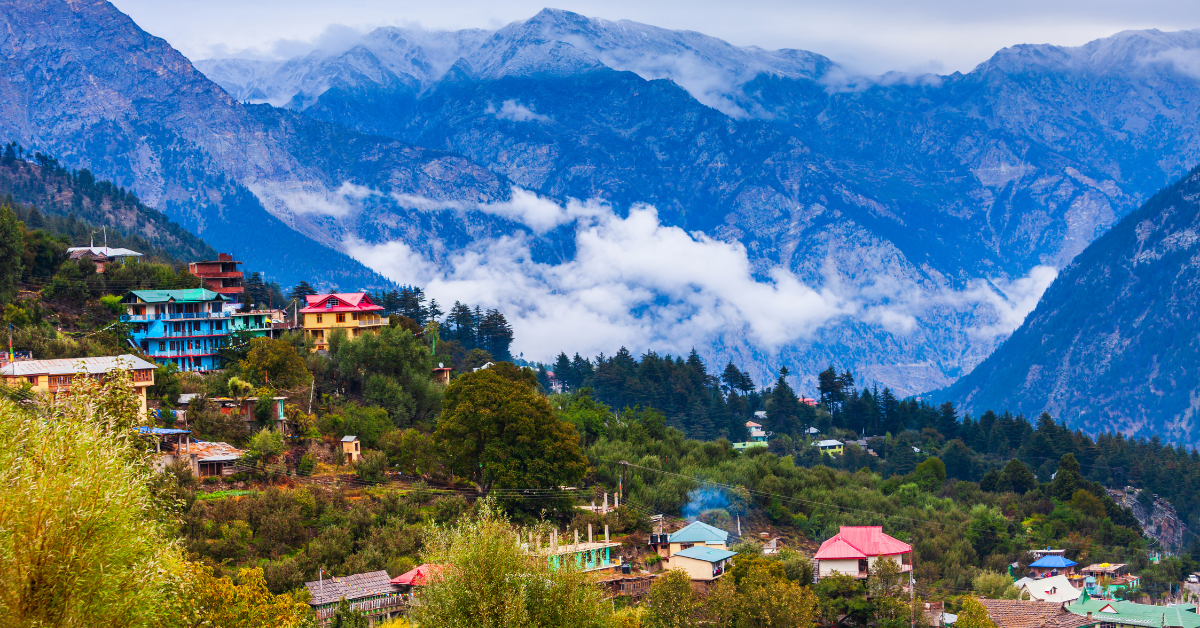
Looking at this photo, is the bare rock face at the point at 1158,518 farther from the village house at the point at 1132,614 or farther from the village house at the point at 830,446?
the village house at the point at 1132,614

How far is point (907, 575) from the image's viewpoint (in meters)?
61.5

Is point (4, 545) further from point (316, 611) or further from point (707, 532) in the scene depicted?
point (707, 532)

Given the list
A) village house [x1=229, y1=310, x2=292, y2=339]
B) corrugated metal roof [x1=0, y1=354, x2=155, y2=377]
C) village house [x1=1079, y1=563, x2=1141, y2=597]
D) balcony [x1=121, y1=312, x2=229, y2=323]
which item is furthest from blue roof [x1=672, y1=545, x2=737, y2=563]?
balcony [x1=121, y1=312, x2=229, y2=323]

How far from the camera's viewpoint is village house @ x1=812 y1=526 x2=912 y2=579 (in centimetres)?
5878

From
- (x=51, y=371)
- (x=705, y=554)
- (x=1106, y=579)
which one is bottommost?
(x=1106, y=579)

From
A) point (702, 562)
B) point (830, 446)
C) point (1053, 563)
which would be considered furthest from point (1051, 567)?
point (830, 446)

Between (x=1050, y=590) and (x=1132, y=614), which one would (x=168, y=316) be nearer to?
(x=1050, y=590)

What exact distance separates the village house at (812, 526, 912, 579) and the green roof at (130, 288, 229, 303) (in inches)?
1716

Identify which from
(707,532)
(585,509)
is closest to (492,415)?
(585,509)

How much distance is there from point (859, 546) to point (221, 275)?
54.8 m

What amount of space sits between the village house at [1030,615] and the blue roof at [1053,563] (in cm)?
1161

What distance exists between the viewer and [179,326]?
247ft

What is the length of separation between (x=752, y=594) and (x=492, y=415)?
57.6 feet

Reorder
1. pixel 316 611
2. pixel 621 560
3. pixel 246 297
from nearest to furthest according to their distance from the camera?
pixel 316 611
pixel 621 560
pixel 246 297
